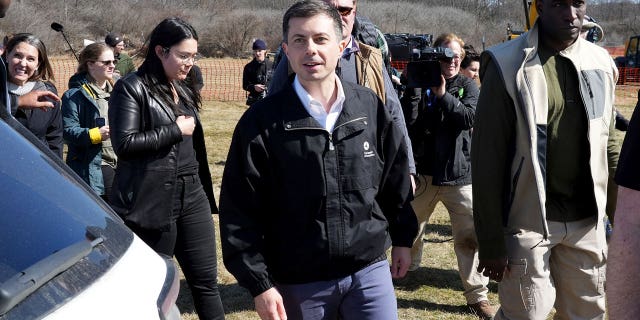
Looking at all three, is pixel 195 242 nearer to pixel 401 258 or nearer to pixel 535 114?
pixel 401 258

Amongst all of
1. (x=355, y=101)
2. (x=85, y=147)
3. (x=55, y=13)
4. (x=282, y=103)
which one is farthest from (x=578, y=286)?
(x=55, y=13)

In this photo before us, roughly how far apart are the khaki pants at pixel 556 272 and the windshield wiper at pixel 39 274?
2056mm

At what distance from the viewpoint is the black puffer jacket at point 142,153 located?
12.1 ft

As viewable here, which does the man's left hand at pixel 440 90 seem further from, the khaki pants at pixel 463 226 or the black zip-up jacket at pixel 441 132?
the khaki pants at pixel 463 226

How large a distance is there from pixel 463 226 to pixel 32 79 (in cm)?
328

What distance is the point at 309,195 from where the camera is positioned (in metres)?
2.67

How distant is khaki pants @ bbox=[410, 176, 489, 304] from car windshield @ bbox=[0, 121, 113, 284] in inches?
133

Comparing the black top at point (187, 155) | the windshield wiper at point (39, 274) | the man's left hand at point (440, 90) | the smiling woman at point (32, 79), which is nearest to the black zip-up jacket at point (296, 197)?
the windshield wiper at point (39, 274)

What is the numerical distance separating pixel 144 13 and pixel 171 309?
53783 mm

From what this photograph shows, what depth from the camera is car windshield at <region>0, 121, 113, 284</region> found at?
1719 millimetres

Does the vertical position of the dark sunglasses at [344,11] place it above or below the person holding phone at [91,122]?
above

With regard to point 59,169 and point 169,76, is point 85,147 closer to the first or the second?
point 169,76

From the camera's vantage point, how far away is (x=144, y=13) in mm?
53250

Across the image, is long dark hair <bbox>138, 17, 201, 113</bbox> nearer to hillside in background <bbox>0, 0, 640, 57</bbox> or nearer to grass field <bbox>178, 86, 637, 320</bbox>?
grass field <bbox>178, 86, 637, 320</bbox>
